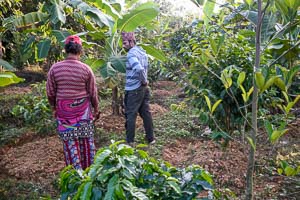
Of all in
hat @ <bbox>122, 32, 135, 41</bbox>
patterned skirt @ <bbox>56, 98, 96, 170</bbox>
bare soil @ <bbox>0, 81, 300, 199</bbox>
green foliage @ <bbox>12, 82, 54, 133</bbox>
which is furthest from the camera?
green foliage @ <bbox>12, 82, 54, 133</bbox>

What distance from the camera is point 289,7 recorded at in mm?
1604

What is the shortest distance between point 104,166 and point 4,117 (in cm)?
561

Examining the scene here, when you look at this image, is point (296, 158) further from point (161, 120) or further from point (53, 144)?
point (53, 144)

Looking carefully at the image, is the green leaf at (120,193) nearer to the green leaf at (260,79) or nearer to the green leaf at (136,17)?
the green leaf at (260,79)

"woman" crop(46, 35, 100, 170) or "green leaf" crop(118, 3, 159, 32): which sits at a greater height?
"green leaf" crop(118, 3, 159, 32)

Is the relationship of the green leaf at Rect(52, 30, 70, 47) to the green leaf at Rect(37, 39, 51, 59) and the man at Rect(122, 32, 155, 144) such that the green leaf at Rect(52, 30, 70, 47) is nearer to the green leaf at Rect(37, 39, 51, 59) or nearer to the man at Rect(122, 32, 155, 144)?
the green leaf at Rect(37, 39, 51, 59)

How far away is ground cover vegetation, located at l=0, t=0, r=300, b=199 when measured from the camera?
169cm

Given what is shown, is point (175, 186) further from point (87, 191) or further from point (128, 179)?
point (87, 191)

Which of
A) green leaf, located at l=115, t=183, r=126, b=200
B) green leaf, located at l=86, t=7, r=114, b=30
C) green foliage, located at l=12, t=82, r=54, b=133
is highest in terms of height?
green leaf, located at l=86, t=7, r=114, b=30

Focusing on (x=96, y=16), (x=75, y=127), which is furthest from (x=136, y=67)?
(x=75, y=127)

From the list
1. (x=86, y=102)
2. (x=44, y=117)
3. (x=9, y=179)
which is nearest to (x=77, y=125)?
(x=86, y=102)

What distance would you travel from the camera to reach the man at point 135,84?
13.8ft

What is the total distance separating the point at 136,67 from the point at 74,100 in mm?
1049

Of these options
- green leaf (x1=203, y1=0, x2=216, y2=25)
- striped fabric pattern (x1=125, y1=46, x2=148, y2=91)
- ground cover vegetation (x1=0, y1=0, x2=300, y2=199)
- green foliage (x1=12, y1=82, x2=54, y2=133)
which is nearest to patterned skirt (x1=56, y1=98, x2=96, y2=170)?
ground cover vegetation (x1=0, y1=0, x2=300, y2=199)
